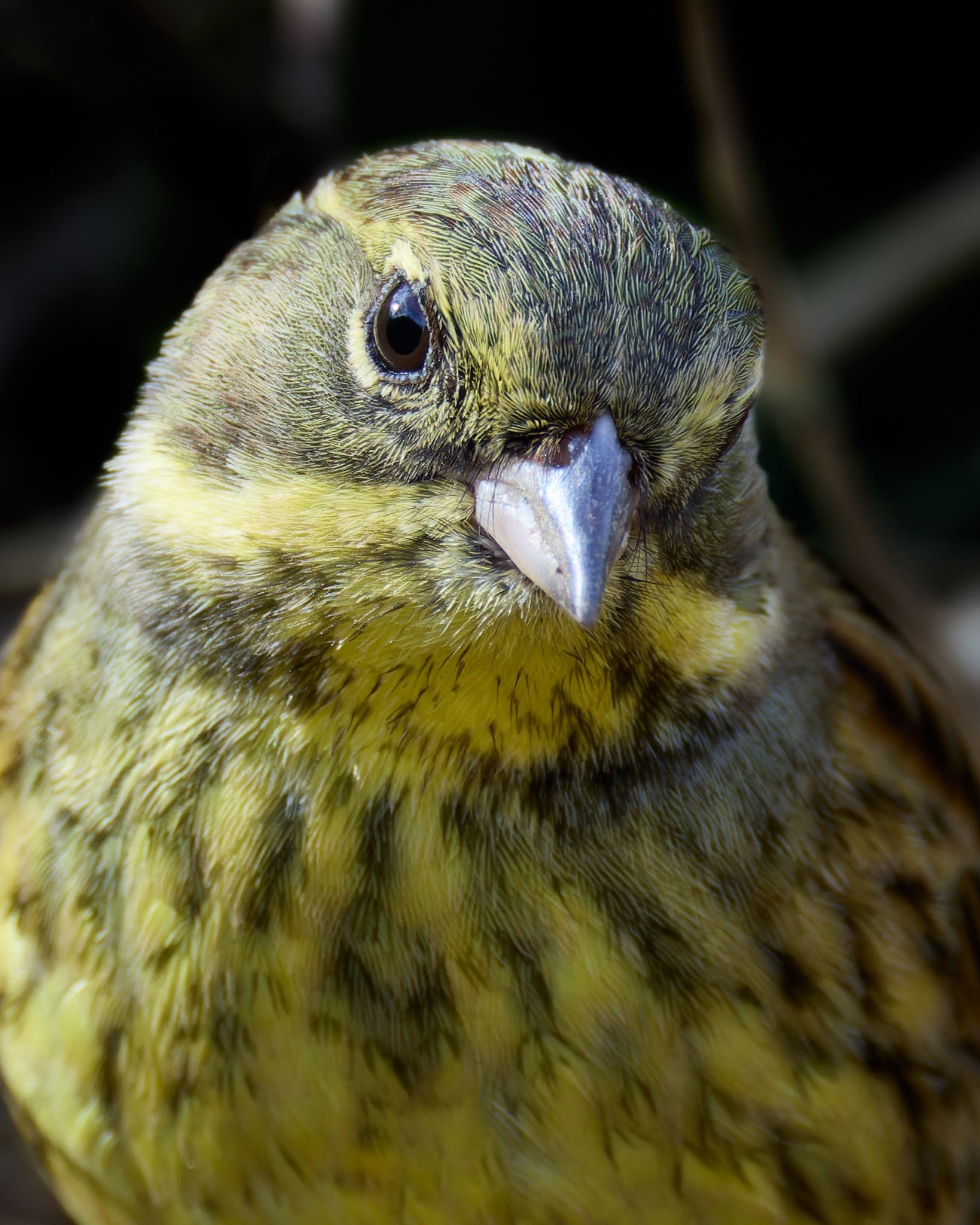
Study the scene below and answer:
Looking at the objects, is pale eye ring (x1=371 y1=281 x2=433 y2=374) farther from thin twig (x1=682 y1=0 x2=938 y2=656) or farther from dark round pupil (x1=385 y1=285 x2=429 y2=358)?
thin twig (x1=682 y1=0 x2=938 y2=656)

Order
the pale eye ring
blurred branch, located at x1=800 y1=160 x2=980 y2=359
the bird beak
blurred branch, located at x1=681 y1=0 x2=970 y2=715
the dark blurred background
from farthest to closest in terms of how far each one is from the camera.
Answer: blurred branch, located at x1=800 y1=160 x2=980 y2=359, the dark blurred background, blurred branch, located at x1=681 y1=0 x2=970 y2=715, the pale eye ring, the bird beak

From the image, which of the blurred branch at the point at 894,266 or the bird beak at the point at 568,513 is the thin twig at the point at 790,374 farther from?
the bird beak at the point at 568,513

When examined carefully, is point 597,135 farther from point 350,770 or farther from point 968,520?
point 350,770

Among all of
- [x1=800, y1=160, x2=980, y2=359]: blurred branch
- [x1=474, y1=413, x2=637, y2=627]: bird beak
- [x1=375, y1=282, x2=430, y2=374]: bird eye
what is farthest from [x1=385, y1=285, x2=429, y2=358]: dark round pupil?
[x1=800, y1=160, x2=980, y2=359]: blurred branch

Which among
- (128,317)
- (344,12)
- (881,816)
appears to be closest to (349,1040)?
(881,816)

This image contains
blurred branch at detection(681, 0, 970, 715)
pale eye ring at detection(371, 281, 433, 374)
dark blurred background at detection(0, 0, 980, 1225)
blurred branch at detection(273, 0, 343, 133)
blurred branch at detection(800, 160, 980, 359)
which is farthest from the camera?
blurred branch at detection(800, 160, 980, 359)

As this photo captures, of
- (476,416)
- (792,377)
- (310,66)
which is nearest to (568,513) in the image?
(476,416)

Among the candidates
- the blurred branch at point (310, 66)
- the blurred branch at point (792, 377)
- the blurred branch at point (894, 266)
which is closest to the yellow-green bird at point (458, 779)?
the blurred branch at point (792, 377)
